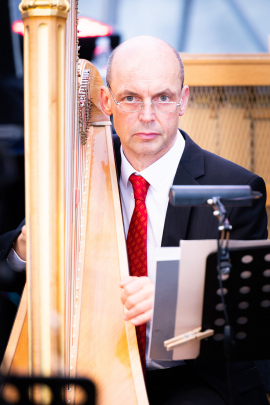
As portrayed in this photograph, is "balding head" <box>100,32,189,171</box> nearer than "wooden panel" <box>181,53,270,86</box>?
Yes

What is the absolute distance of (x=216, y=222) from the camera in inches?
48.2

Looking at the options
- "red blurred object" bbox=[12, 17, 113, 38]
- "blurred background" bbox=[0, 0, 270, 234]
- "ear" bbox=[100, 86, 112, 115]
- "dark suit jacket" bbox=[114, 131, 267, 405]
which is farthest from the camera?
"blurred background" bbox=[0, 0, 270, 234]

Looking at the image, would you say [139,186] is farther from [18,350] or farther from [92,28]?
[92,28]

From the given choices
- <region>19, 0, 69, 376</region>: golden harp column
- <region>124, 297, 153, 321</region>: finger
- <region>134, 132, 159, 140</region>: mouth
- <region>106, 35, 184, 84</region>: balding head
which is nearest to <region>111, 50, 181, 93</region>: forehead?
<region>106, 35, 184, 84</region>: balding head

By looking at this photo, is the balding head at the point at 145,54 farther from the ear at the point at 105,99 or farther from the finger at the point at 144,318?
the finger at the point at 144,318

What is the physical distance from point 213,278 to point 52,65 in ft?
1.47

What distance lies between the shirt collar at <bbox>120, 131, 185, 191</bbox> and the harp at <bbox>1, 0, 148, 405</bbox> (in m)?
0.05

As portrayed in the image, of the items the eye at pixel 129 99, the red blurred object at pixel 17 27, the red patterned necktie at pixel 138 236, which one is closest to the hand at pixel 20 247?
the red patterned necktie at pixel 138 236

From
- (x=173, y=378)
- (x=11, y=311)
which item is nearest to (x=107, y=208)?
(x=173, y=378)

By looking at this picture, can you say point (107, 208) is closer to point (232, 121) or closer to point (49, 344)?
point (49, 344)

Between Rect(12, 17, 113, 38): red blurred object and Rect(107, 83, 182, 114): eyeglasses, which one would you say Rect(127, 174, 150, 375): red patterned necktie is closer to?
Rect(107, 83, 182, 114): eyeglasses

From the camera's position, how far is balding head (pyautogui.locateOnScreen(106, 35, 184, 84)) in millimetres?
1296

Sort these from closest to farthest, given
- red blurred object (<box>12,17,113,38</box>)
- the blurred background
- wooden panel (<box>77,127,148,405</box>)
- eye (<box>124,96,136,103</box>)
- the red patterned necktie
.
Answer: wooden panel (<box>77,127,148,405</box>), the red patterned necktie, eye (<box>124,96,136,103</box>), red blurred object (<box>12,17,113,38</box>), the blurred background

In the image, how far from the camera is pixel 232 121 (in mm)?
2012
